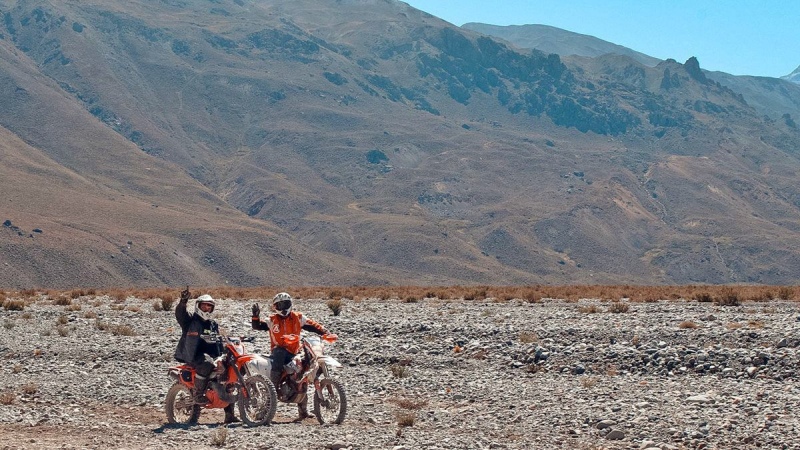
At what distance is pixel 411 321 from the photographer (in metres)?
29.7

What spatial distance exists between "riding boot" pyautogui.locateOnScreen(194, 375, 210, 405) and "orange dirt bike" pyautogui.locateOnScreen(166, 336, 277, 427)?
6 centimetres

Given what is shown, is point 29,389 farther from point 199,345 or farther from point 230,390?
point 230,390

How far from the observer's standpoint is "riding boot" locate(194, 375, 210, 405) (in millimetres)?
17127

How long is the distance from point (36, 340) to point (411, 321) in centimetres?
1083

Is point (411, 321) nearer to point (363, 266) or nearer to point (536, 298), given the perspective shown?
point (536, 298)

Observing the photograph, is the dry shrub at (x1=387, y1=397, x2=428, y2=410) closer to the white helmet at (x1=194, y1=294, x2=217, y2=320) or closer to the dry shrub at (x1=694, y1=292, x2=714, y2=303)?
the white helmet at (x1=194, y1=294, x2=217, y2=320)

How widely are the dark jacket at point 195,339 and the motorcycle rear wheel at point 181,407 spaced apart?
1.91 feet

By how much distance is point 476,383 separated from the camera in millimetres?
20531

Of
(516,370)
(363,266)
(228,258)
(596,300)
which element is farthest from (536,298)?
(363,266)

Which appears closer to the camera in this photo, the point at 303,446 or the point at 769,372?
the point at 303,446

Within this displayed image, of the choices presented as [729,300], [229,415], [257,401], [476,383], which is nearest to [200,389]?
[229,415]

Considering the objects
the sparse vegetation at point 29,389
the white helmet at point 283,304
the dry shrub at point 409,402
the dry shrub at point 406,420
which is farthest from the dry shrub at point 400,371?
the sparse vegetation at point 29,389

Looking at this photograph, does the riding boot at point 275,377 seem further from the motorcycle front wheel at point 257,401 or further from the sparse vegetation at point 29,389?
the sparse vegetation at point 29,389

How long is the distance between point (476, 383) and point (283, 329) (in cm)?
501
